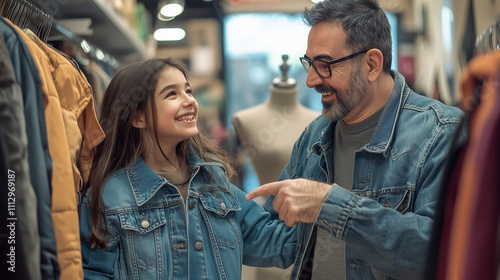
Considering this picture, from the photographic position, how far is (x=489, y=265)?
819 millimetres

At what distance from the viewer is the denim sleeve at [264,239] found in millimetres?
1866

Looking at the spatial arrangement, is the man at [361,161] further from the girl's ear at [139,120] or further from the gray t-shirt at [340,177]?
the girl's ear at [139,120]

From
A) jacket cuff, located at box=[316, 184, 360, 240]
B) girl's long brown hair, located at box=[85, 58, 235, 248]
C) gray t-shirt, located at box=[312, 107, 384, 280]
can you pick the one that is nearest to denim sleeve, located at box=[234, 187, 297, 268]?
gray t-shirt, located at box=[312, 107, 384, 280]

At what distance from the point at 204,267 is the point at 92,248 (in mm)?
370

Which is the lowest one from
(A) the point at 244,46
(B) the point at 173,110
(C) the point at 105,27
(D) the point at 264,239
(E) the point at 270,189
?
(D) the point at 264,239

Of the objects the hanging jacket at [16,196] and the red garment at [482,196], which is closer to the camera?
the red garment at [482,196]

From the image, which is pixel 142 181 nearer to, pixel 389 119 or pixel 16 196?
pixel 16 196

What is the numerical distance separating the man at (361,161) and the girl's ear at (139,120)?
0.51m

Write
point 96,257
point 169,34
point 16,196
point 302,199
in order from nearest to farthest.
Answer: point 16,196 < point 302,199 < point 96,257 < point 169,34

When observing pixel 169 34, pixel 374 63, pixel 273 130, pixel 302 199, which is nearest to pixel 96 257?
pixel 302 199

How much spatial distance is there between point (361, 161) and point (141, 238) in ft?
2.53

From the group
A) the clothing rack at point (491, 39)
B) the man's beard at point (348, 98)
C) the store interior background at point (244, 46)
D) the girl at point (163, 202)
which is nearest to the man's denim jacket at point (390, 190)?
the man's beard at point (348, 98)

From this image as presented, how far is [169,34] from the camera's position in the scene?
5934 mm

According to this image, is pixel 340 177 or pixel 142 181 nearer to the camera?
pixel 142 181
